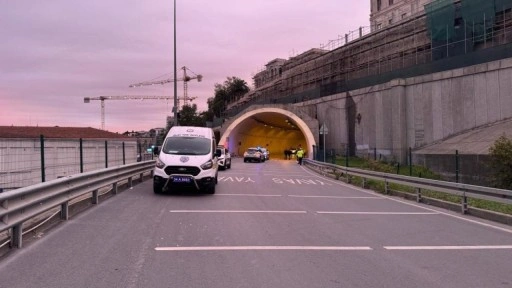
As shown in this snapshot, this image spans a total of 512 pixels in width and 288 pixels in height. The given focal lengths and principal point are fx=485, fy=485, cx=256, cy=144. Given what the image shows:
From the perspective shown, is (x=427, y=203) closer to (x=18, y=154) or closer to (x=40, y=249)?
(x=40, y=249)

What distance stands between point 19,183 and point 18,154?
4.60 feet

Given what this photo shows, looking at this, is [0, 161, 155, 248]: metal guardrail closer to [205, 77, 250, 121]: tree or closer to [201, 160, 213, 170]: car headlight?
[201, 160, 213, 170]: car headlight

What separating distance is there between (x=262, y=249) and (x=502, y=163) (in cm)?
1309

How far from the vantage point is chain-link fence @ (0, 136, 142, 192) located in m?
16.2

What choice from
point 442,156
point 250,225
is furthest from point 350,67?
point 250,225

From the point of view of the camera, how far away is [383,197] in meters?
15.8

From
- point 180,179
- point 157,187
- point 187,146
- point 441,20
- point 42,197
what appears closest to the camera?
point 42,197

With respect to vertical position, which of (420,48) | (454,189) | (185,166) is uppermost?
(420,48)

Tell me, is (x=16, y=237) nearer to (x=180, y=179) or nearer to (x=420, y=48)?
(x=180, y=179)

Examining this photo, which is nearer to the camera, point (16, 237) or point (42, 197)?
point (16, 237)

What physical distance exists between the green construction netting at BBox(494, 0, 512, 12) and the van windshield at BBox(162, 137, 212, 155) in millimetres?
25253

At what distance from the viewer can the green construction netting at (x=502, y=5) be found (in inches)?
1257

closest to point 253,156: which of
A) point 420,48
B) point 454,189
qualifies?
point 420,48

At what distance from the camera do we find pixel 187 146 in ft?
53.4
